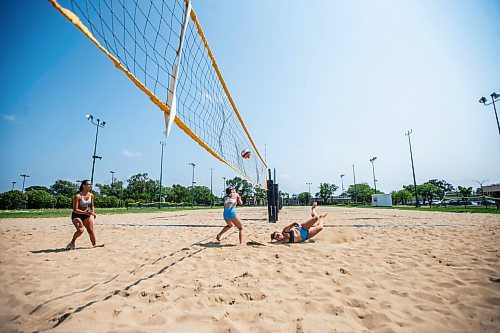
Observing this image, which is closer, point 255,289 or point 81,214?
point 255,289

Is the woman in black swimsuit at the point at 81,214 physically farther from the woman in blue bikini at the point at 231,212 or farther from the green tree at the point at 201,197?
the green tree at the point at 201,197

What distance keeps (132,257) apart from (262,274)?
2292 millimetres

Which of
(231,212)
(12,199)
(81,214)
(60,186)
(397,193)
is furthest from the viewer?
(60,186)

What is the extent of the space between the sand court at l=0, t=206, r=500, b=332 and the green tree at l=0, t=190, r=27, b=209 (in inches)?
1474

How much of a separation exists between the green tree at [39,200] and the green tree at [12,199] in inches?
24.1

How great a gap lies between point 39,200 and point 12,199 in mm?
2740

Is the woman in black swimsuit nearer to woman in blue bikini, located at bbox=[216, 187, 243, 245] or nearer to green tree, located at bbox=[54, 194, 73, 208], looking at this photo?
woman in blue bikini, located at bbox=[216, 187, 243, 245]

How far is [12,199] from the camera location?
30469 millimetres

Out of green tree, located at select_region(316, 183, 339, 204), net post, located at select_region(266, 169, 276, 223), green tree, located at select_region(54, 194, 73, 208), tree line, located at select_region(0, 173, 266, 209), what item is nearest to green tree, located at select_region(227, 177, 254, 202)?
tree line, located at select_region(0, 173, 266, 209)

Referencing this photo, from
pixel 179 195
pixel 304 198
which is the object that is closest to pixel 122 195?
pixel 179 195

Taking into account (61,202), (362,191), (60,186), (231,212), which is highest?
(60,186)

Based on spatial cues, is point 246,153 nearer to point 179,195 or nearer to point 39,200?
point 39,200

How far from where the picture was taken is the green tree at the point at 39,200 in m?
32.4

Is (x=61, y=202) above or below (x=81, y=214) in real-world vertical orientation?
above
